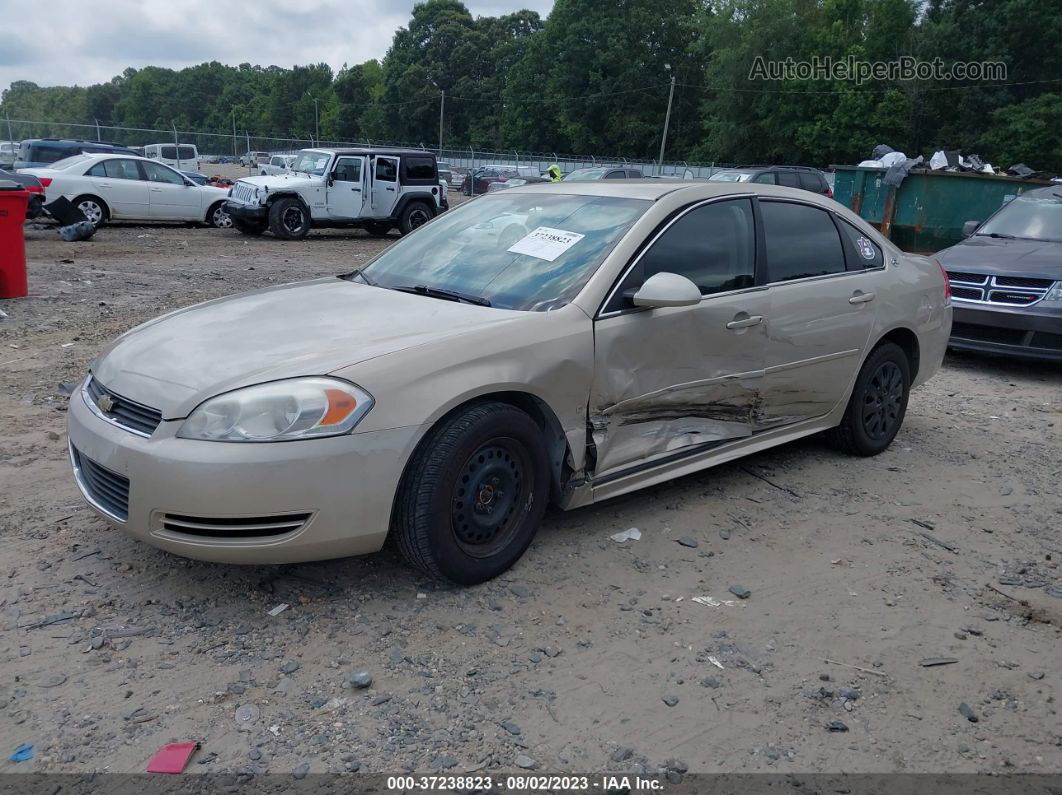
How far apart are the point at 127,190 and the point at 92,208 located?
2.61ft

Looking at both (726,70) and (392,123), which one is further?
(392,123)

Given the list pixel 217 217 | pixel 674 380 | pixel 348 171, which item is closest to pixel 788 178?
pixel 348 171

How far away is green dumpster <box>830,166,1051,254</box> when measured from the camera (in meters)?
15.5

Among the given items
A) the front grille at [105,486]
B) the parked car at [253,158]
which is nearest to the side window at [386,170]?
the front grille at [105,486]

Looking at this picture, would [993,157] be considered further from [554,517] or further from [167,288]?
[554,517]

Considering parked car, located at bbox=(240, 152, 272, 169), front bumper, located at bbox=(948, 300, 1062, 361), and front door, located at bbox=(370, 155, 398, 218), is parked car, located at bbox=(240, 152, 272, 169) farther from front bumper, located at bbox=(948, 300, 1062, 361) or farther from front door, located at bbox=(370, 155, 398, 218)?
front bumper, located at bbox=(948, 300, 1062, 361)

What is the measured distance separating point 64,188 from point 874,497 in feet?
53.5

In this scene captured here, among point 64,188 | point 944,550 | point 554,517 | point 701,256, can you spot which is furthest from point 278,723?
point 64,188

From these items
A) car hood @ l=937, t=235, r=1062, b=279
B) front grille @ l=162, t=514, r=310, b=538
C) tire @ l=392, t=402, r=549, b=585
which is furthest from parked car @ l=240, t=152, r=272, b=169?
front grille @ l=162, t=514, r=310, b=538

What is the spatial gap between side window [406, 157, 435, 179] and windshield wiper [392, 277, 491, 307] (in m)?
16.1

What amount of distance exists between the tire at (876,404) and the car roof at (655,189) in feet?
3.61

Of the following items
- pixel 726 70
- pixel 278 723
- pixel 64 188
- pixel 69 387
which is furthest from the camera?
pixel 726 70

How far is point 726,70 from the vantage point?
6181 cm

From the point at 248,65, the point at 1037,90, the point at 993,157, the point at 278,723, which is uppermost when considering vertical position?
the point at 248,65
